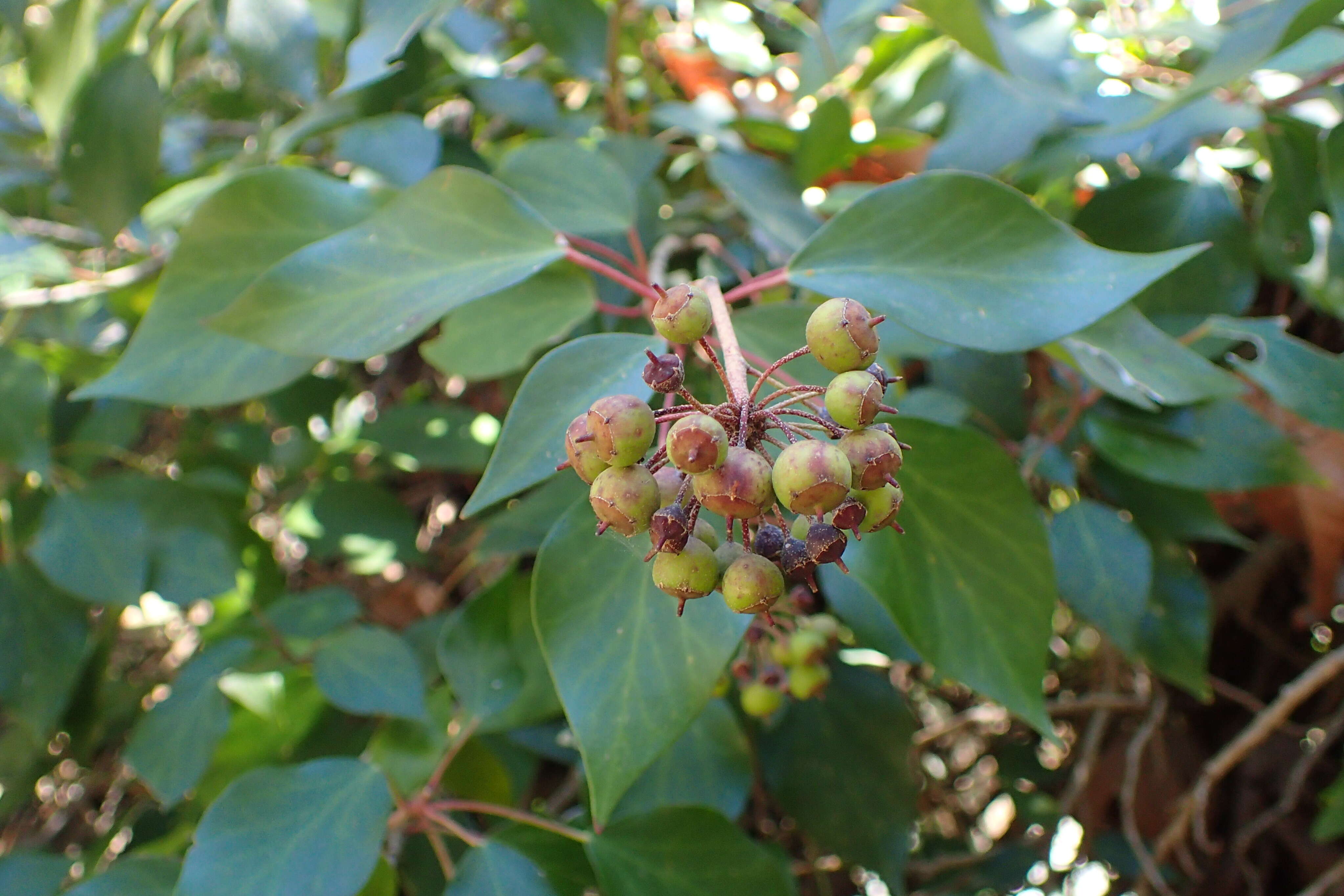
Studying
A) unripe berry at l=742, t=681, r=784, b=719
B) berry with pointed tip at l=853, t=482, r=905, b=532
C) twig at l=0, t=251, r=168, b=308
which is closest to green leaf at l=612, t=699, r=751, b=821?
unripe berry at l=742, t=681, r=784, b=719

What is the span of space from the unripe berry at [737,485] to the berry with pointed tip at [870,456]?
0.14 feet

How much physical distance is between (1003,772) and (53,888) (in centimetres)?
122

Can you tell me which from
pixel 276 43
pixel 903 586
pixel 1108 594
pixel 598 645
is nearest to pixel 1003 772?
pixel 1108 594

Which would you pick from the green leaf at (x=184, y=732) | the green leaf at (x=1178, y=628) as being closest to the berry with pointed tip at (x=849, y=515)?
the green leaf at (x=1178, y=628)

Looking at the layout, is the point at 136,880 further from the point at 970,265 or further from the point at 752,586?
the point at 970,265

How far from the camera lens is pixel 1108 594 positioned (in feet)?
2.78

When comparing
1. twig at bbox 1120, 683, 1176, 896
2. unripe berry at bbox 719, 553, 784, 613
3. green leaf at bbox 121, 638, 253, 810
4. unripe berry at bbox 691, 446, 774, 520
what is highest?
unripe berry at bbox 691, 446, 774, 520

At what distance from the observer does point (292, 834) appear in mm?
713

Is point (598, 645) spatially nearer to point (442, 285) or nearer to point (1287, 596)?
point (442, 285)

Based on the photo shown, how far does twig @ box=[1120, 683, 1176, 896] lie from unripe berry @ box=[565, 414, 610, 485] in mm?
950

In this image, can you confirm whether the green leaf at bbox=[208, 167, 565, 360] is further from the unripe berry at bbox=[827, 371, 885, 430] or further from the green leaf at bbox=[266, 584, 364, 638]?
the green leaf at bbox=[266, 584, 364, 638]

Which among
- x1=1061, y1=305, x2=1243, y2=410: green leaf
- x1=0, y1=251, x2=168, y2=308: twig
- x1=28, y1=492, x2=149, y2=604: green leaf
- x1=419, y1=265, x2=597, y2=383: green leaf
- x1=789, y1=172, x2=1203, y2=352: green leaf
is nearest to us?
x1=789, y1=172, x2=1203, y2=352: green leaf

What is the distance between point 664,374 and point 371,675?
60cm

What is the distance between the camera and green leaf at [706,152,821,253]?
833 millimetres
